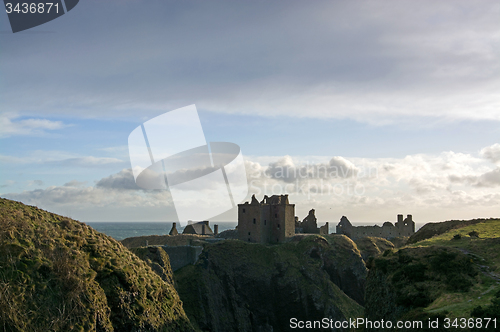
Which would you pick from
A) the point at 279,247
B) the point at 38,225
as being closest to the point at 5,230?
the point at 38,225

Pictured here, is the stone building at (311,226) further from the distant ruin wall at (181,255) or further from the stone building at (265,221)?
the distant ruin wall at (181,255)

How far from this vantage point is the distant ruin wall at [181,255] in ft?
204

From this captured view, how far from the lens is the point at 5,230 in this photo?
968 inches

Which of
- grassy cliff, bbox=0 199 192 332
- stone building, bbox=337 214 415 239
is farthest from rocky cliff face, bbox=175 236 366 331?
grassy cliff, bbox=0 199 192 332

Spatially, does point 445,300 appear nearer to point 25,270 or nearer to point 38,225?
point 25,270

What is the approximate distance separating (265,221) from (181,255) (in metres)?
18.7

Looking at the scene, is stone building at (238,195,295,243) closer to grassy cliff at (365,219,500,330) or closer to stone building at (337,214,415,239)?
stone building at (337,214,415,239)

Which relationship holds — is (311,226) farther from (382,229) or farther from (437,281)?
(437,281)

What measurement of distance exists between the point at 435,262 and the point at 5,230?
30119mm

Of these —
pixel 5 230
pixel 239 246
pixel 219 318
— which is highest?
pixel 5 230

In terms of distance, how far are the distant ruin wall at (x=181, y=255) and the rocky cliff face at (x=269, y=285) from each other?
3.38ft

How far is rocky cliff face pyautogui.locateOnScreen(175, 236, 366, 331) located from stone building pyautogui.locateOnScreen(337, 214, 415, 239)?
22.0m

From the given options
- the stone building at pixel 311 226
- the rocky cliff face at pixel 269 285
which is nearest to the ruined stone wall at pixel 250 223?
the rocky cliff face at pixel 269 285

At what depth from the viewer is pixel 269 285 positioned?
64250 mm
